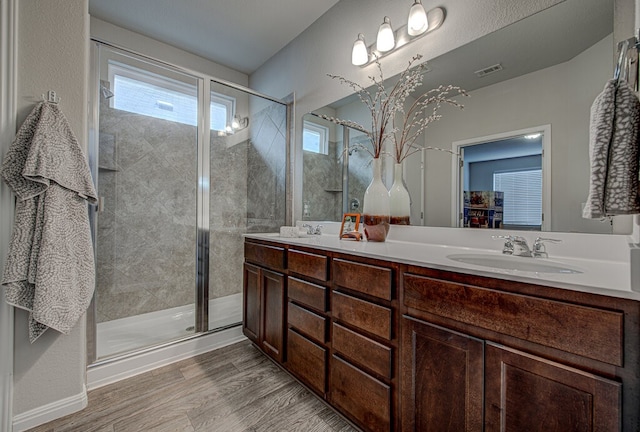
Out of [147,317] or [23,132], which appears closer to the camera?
[23,132]

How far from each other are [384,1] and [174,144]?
206 cm

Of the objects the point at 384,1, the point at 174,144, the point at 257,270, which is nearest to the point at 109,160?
the point at 174,144

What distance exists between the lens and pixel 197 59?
2898 mm

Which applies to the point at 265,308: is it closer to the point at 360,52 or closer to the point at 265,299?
the point at 265,299

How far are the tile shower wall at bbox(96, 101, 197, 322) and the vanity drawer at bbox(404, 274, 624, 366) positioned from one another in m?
2.11

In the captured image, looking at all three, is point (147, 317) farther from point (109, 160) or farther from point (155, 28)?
point (155, 28)

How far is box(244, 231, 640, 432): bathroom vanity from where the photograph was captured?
65 centimetres

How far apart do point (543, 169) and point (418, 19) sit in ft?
3.41

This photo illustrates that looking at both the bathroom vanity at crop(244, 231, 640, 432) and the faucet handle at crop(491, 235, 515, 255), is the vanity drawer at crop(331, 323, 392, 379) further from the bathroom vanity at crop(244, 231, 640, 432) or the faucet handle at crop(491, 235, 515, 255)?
the faucet handle at crop(491, 235, 515, 255)

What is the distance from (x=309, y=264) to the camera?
1.48 metres

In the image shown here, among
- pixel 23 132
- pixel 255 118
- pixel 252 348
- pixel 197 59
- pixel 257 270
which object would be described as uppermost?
pixel 197 59

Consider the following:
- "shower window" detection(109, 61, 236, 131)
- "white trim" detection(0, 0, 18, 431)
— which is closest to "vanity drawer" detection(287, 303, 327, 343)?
"white trim" detection(0, 0, 18, 431)

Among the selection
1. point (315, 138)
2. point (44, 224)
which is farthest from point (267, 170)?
point (44, 224)

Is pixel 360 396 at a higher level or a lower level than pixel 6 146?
lower
